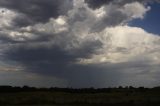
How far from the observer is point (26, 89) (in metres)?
99.2

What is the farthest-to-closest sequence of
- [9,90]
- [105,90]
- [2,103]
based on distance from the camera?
[105,90]
[9,90]
[2,103]

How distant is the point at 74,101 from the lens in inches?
2717

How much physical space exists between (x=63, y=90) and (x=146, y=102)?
3702 cm

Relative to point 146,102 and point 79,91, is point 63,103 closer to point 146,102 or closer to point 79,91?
point 146,102

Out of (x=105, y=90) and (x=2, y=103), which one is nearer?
(x=2, y=103)

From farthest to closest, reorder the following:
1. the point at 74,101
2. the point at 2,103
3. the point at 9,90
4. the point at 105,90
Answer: the point at 105,90
the point at 9,90
the point at 74,101
the point at 2,103

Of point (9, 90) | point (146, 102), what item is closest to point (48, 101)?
point (146, 102)

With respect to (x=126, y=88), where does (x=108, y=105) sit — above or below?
below

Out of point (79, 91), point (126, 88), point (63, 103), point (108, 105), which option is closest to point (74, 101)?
point (63, 103)

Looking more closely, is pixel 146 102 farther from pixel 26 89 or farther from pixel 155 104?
pixel 26 89

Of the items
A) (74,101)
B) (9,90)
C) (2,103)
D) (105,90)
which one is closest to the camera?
(2,103)

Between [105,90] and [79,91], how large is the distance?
8678 millimetres

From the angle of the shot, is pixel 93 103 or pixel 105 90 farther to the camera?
pixel 105 90

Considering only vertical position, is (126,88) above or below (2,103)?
above
